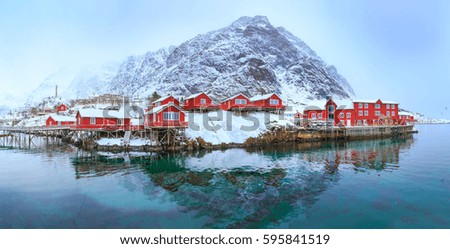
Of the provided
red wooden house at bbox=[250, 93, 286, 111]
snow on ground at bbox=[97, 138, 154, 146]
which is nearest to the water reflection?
snow on ground at bbox=[97, 138, 154, 146]

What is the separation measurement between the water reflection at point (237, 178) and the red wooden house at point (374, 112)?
132 feet

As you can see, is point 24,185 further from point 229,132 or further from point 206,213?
point 229,132

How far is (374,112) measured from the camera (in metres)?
77.0

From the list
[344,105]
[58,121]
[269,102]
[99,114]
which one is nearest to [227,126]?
[269,102]

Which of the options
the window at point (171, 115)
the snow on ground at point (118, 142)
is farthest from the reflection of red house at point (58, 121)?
the window at point (171, 115)

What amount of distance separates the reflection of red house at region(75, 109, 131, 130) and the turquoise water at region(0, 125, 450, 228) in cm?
1888

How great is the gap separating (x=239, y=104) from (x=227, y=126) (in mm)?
12892

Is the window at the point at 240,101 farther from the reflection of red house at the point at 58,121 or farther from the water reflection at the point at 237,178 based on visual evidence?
the reflection of red house at the point at 58,121

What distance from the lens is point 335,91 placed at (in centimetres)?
16962

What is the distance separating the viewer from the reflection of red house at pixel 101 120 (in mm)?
52688

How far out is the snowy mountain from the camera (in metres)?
136

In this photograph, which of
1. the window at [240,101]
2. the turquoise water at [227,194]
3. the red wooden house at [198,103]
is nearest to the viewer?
the turquoise water at [227,194]

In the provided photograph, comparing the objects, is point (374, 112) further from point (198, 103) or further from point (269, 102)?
point (198, 103)
